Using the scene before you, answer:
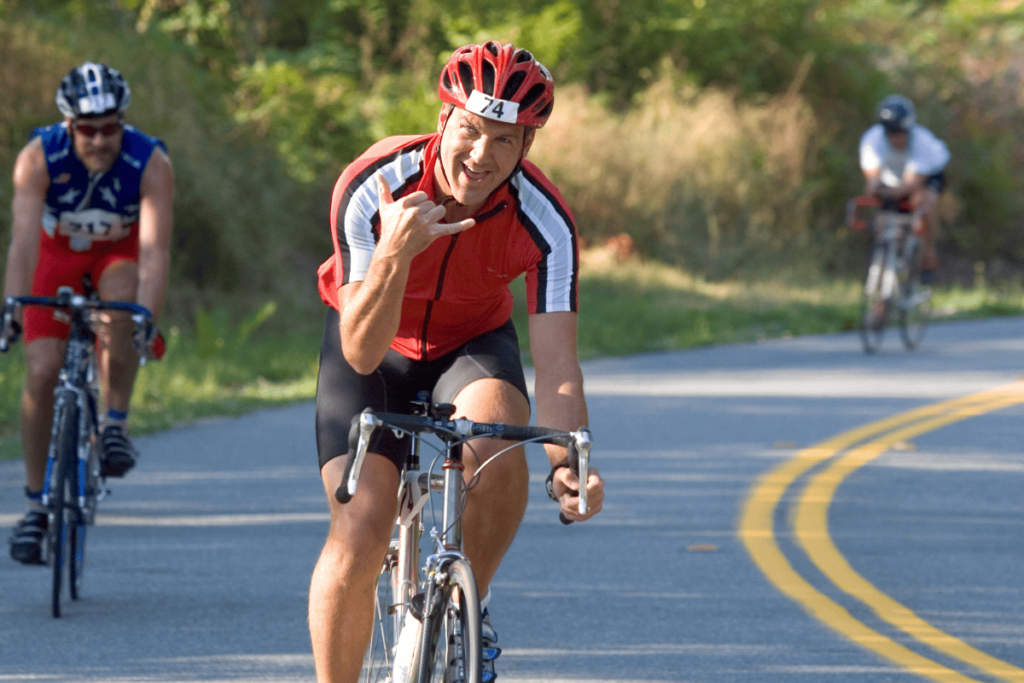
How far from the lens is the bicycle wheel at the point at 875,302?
15.3 metres

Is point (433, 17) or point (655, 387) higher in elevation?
point (433, 17)

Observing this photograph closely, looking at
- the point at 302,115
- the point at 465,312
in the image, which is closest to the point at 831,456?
the point at 465,312

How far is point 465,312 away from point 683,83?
23.8 m

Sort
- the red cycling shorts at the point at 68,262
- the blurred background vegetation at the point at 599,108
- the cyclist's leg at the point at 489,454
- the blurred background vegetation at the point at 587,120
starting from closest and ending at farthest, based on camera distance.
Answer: the cyclist's leg at the point at 489,454
the red cycling shorts at the point at 68,262
the blurred background vegetation at the point at 587,120
the blurred background vegetation at the point at 599,108

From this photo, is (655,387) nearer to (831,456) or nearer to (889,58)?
(831,456)

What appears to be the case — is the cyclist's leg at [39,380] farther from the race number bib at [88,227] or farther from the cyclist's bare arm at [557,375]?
the cyclist's bare arm at [557,375]

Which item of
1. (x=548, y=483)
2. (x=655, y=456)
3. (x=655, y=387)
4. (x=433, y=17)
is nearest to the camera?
(x=548, y=483)

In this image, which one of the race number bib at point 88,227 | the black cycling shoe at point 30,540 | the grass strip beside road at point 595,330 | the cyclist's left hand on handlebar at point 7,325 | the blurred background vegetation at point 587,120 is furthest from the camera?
the blurred background vegetation at point 587,120

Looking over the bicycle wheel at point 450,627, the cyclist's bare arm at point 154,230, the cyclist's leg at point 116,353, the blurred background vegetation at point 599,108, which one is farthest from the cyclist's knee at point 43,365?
the blurred background vegetation at point 599,108

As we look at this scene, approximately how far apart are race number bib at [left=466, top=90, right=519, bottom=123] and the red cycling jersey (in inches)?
10.9

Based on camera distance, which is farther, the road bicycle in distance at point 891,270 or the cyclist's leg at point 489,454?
the road bicycle in distance at point 891,270

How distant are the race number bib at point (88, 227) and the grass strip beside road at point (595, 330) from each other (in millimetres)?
3289

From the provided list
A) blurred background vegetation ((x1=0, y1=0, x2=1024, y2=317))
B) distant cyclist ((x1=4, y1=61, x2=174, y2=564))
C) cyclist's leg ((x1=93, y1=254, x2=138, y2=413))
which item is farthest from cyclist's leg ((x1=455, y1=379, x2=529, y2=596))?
blurred background vegetation ((x1=0, y1=0, x2=1024, y2=317))

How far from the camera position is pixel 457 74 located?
3.65 m
